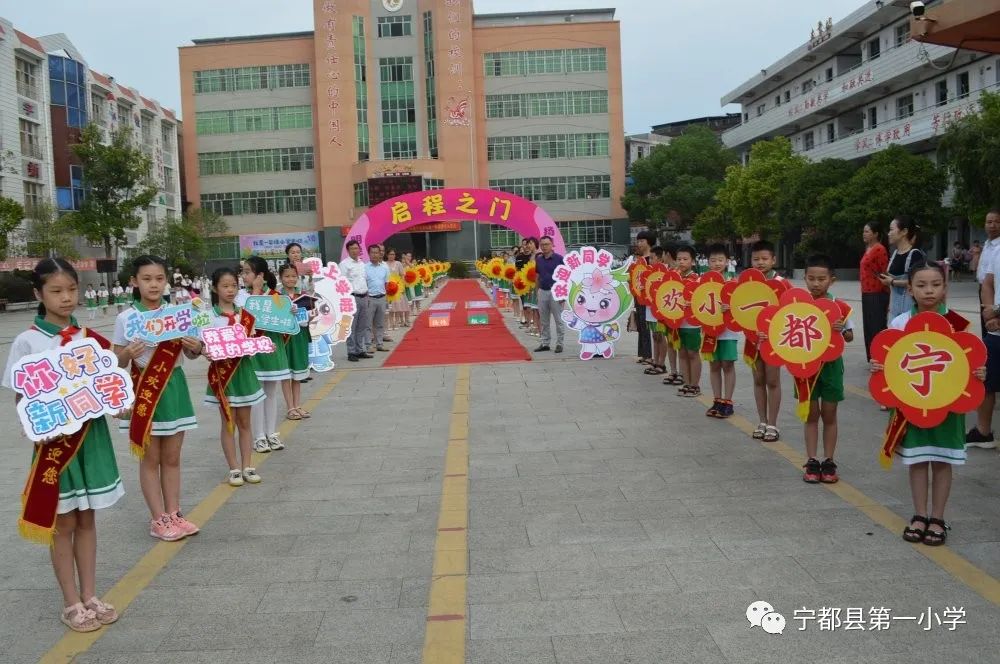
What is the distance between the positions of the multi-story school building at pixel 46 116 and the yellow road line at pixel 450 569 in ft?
109

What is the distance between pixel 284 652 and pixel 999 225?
5709 millimetres

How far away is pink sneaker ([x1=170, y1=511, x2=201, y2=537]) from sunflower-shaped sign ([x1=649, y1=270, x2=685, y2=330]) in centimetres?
501

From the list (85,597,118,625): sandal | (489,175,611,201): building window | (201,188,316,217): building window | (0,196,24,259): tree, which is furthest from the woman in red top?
(201,188,316,217): building window

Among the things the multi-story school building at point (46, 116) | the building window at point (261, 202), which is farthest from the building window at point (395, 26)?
the multi-story school building at point (46, 116)

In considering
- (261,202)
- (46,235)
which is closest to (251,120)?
(261,202)

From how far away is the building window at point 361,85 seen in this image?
57188mm

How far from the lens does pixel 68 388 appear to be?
139 inches

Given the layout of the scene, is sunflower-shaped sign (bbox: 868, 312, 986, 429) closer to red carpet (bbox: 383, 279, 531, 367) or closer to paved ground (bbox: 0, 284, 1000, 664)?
paved ground (bbox: 0, 284, 1000, 664)

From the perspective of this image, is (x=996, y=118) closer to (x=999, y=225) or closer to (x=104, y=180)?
(x=999, y=225)

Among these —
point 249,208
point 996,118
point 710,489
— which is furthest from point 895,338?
point 249,208

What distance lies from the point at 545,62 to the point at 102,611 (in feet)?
189

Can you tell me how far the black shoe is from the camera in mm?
6070

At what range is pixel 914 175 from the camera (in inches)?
1112

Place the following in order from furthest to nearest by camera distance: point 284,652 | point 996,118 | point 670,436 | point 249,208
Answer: point 249,208 → point 996,118 → point 670,436 → point 284,652
